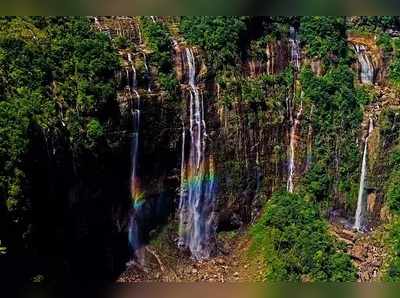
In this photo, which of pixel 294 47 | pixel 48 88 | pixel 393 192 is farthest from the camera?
pixel 294 47

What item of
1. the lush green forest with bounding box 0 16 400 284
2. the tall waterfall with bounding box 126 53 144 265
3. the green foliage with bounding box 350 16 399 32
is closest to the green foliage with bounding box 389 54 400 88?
the lush green forest with bounding box 0 16 400 284

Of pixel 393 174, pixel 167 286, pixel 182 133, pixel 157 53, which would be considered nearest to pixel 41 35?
pixel 157 53

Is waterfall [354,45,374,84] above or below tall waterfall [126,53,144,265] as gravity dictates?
above

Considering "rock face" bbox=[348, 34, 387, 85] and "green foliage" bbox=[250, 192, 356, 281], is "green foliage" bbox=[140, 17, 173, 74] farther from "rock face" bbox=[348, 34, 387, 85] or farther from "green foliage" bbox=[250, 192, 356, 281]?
"rock face" bbox=[348, 34, 387, 85]

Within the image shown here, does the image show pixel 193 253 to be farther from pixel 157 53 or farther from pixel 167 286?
pixel 157 53

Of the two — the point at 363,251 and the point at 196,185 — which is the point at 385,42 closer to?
the point at 363,251

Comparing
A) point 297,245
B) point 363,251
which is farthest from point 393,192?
point 297,245

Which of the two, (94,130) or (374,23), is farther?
(374,23)
